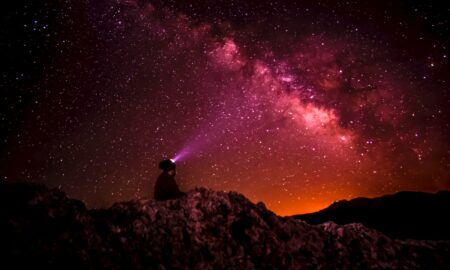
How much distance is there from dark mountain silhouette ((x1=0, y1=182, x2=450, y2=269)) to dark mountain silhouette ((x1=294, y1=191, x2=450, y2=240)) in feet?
22.0

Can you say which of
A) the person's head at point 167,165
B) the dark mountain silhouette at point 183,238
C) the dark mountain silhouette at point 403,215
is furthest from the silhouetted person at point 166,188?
the dark mountain silhouette at point 403,215

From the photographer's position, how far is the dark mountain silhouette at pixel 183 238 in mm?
2883

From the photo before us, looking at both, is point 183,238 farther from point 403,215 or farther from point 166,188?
point 403,215

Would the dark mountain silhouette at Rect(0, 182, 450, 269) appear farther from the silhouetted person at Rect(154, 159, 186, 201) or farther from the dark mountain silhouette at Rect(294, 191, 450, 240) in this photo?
the dark mountain silhouette at Rect(294, 191, 450, 240)

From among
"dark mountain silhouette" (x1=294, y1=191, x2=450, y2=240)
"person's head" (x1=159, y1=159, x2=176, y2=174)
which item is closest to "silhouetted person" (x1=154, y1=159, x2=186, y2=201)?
"person's head" (x1=159, y1=159, x2=176, y2=174)

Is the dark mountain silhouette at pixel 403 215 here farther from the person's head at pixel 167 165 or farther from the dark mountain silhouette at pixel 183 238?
the person's head at pixel 167 165

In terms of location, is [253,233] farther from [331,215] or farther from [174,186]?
[331,215]

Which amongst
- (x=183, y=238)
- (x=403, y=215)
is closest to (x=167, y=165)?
(x=183, y=238)

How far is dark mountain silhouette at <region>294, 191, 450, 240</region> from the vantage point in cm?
1152

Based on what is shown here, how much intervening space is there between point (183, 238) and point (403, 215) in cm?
1626

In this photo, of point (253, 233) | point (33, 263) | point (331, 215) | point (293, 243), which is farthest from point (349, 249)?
point (331, 215)

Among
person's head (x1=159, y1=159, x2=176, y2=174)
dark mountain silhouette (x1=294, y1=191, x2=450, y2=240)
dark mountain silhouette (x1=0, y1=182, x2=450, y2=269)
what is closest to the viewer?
dark mountain silhouette (x1=0, y1=182, x2=450, y2=269)

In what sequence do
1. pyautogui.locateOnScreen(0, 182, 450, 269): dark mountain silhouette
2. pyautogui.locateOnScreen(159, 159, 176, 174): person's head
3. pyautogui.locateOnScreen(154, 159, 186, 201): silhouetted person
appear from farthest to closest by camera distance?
pyautogui.locateOnScreen(159, 159, 176, 174): person's head
pyautogui.locateOnScreen(154, 159, 186, 201): silhouetted person
pyautogui.locateOnScreen(0, 182, 450, 269): dark mountain silhouette

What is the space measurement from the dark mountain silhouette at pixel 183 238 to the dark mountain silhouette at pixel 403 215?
6.71 m
